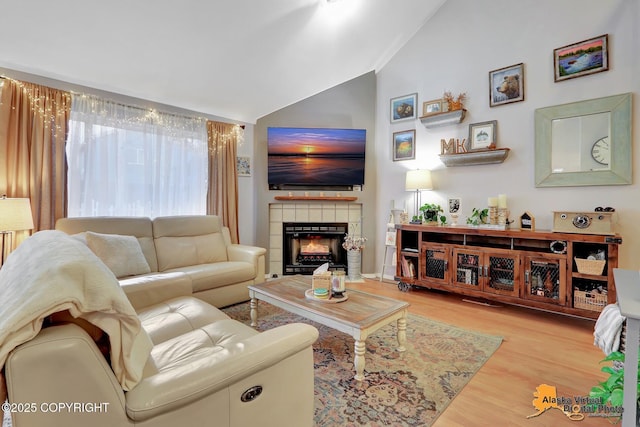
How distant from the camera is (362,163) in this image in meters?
4.31

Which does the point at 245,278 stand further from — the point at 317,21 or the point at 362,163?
the point at 317,21

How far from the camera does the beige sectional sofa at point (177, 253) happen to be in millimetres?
2467

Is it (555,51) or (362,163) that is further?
(362,163)

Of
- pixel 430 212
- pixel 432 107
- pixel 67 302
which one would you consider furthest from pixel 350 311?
pixel 432 107

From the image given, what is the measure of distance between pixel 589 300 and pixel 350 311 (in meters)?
2.18

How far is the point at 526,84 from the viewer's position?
314cm

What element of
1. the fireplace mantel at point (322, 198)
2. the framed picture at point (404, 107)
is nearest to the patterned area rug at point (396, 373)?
the fireplace mantel at point (322, 198)

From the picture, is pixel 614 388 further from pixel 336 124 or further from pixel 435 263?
pixel 336 124

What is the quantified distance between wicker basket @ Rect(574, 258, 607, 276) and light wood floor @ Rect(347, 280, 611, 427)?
52 centimetres

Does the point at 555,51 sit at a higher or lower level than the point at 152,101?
higher

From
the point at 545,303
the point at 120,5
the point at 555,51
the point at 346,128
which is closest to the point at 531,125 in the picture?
the point at 555,51

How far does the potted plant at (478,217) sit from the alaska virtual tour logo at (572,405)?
6.23 feet

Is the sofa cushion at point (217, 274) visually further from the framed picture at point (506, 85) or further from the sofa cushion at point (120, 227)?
the framed picture at point (506, 85)

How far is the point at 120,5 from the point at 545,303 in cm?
432
